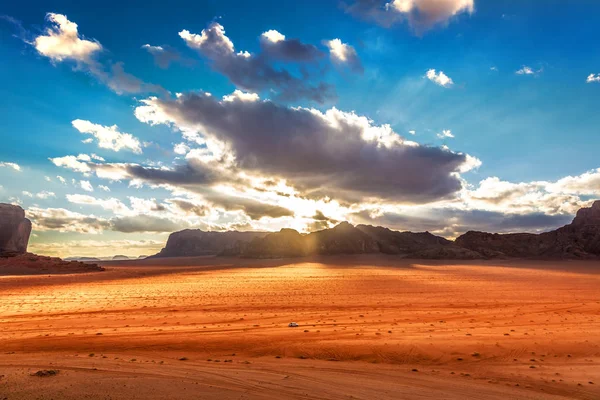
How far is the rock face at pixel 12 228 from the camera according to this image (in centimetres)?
10197

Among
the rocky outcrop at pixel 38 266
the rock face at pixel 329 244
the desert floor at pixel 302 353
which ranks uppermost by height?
the rock face at pixel 329 244

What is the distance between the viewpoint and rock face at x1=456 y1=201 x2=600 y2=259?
111750 mm

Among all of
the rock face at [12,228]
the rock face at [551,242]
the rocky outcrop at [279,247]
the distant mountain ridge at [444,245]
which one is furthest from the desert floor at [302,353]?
the rocky outcrop at [279,247]

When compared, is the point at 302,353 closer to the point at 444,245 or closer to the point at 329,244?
the point at 329,244

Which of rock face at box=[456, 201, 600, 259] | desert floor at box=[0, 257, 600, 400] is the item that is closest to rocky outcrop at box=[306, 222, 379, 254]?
rock face at box=[456, 201, 600, 259]

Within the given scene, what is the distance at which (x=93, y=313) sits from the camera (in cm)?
1828

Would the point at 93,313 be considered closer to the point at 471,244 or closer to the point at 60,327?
the point at 60,327

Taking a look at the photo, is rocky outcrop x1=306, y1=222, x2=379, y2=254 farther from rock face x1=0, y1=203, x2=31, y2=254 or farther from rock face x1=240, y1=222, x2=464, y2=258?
rock face x1=0, y1=203, x2=31, y2=254

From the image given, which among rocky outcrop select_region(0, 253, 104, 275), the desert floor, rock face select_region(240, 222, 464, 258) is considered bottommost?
rocky outcrop select_region(0, 253, 104, 275)

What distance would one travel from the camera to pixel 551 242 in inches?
4914

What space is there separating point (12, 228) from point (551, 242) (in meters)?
179

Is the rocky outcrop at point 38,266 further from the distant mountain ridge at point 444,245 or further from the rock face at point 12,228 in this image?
the distant mountain ridge at point 444,245

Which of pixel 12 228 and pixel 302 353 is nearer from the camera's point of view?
pixel 302 353

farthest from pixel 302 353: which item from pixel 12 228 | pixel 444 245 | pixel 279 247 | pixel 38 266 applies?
pixel 444 245
